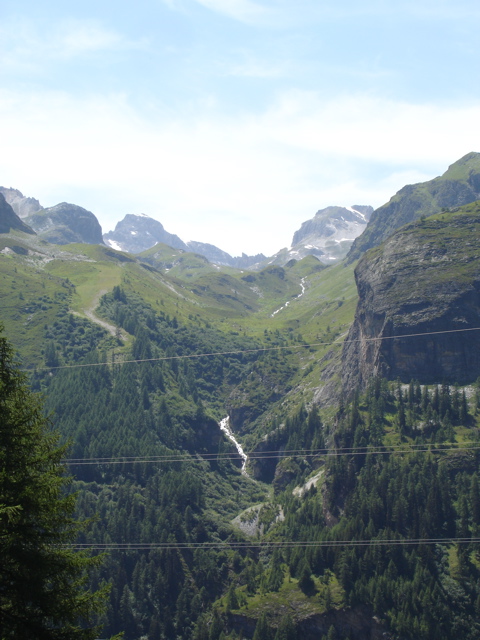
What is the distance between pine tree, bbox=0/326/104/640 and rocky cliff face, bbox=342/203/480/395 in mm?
134858

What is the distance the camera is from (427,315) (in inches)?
6796

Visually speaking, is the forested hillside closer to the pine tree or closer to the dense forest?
the dense forest

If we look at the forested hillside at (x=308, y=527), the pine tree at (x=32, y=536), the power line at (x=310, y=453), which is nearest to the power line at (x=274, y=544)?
the forested hillside at (x=308, y=527)

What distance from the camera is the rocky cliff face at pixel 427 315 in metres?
161

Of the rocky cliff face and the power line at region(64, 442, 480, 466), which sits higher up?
the rocky cliff face

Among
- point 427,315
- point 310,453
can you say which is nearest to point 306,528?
point 310,453

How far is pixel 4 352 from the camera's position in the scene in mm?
24828

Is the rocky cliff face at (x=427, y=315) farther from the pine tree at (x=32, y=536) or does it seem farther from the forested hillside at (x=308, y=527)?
A: the pine tree at (x=32, y=536)

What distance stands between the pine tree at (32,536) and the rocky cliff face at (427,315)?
134858 millimetres

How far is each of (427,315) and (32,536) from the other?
16256 centimetres

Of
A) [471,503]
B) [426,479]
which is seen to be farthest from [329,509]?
[471,503]

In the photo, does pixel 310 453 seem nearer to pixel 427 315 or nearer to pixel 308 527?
pixel 308 527

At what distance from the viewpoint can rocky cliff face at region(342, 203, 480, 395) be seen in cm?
16112

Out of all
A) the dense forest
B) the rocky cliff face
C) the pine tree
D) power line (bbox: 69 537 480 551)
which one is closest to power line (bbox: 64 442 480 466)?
the dense forest
